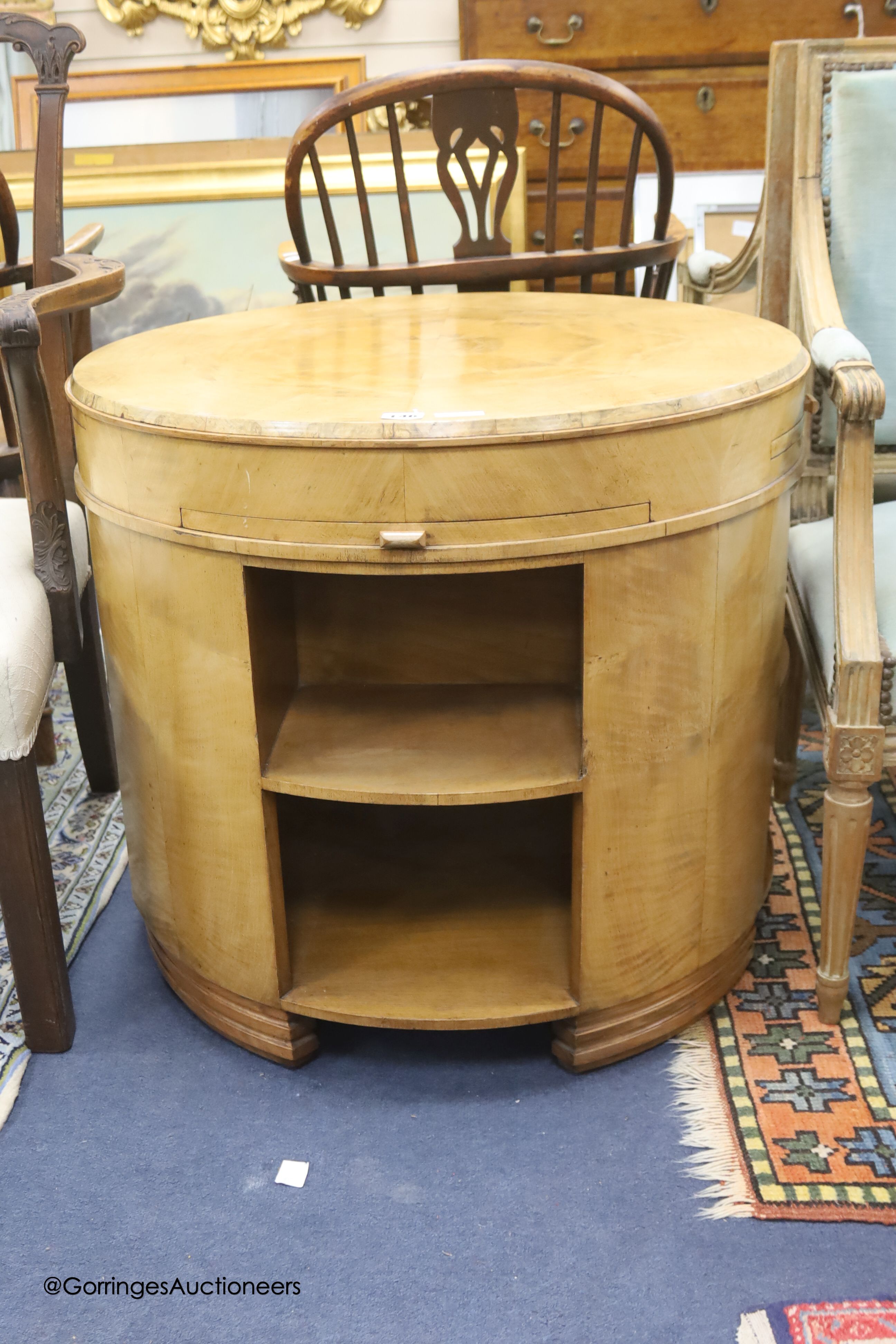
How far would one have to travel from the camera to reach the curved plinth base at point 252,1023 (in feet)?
5.24

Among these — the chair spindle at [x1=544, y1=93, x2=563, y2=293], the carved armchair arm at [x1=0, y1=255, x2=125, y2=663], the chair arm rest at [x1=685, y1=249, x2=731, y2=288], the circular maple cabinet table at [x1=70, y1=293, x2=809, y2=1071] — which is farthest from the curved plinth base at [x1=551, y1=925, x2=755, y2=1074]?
the chair arm rest at [x1=685, y1=249, x2=731, y2=288]

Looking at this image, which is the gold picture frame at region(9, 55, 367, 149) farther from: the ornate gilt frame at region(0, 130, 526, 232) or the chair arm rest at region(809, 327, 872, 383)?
the chair arm rest at region(809, 327, 872, 383)

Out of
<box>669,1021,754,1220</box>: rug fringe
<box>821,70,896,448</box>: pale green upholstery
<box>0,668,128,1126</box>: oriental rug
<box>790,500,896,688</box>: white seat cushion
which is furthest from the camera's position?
<box>821,70,896,448</box>: pale green upholstery

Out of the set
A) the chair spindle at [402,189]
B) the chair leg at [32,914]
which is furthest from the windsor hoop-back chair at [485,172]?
the chair leg at [32,914]

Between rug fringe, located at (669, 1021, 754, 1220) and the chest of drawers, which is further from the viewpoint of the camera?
the chest of drawers

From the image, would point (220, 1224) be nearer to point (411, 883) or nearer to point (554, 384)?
point (411, 883)

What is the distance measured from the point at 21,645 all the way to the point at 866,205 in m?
1.36

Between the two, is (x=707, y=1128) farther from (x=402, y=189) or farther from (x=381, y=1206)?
(x=402, y=189)

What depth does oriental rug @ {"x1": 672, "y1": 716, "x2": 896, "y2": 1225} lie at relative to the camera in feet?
4.61

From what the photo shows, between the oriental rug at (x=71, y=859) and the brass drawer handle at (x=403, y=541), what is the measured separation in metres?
0.75

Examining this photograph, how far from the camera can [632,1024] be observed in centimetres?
158

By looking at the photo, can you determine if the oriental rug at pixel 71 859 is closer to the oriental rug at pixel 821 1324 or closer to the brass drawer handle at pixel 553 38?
the oriental rug at pixel 821 1324

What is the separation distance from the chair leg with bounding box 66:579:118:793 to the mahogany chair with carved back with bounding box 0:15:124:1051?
20 cm

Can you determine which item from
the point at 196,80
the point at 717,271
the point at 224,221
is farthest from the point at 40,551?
the point at 196,80
